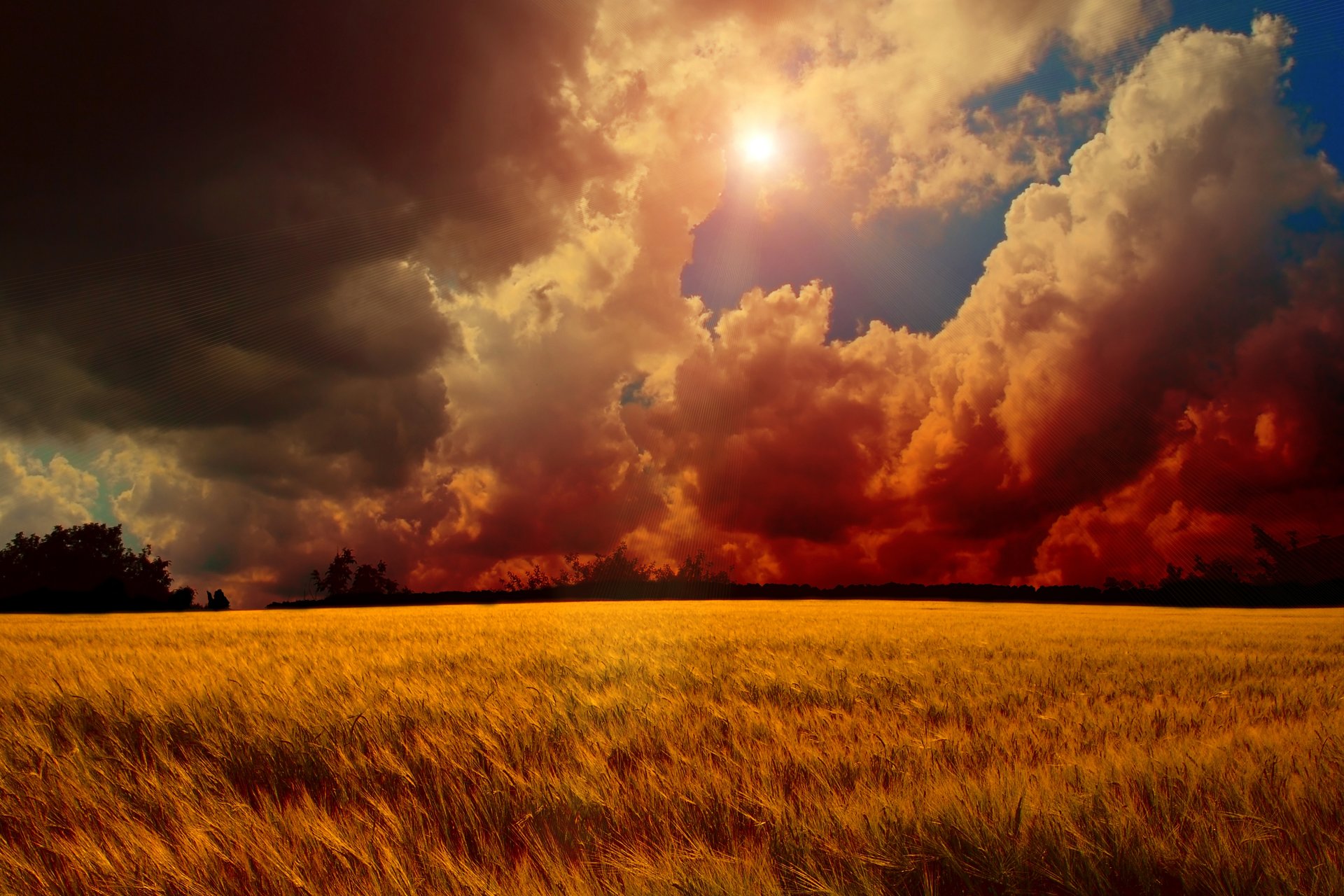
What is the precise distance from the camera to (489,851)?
7.33 ft

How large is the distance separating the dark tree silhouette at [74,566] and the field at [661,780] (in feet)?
268

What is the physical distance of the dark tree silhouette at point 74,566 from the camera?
6944 cm

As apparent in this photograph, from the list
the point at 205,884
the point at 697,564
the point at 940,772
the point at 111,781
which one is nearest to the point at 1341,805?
the point at 940,772

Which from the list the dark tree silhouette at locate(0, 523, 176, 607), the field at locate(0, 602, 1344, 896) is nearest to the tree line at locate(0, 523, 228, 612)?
the dark tree silhouette at locate(0, 523, 176, 607)

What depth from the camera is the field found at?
2.00 m

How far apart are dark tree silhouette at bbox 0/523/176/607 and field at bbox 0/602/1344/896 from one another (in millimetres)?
81776

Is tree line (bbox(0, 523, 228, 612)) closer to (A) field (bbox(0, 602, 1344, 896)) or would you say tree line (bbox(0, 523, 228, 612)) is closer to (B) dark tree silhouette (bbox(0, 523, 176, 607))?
(B) dark tree silhouette (bbox(0, 523, 176, 607))

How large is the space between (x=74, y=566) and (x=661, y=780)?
97.0m

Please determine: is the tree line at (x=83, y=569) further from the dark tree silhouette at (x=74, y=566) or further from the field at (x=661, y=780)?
the field at (x=661, y=780)

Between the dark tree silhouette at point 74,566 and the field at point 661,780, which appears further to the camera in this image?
the dark tree silhouette at point 74,566

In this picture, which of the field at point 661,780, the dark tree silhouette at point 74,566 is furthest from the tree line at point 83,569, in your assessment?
the field at point 661,780

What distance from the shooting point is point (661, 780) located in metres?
2.78

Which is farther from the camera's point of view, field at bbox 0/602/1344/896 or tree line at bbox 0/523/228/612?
tree line at bbox 0/523/228/612

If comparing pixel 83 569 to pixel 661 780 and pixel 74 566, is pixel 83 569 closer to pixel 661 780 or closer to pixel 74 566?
pixel 74 566
